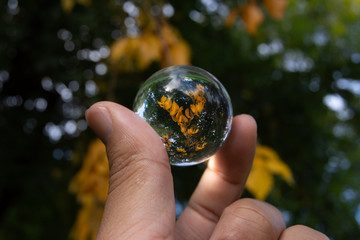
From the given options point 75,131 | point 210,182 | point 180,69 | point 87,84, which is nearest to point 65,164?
point 75,131

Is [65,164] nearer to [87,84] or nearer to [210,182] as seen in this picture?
[87,84]

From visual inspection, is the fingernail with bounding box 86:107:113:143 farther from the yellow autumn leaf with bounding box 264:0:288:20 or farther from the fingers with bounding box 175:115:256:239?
the yellow autumn leaf with bounding box 264:0:288:20

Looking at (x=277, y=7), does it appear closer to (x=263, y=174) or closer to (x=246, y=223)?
(x=263, y=174)

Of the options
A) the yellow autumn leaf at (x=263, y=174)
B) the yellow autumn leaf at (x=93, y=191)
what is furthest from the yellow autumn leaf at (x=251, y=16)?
the yellow autumn leaf at (x=93, y=191)

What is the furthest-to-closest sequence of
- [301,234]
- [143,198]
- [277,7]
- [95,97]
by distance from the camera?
[95,97], [277,7], [301,234], [143,198]

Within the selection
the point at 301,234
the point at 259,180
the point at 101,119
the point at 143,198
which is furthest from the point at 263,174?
the point at 101,119

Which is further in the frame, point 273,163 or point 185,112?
point 273,163

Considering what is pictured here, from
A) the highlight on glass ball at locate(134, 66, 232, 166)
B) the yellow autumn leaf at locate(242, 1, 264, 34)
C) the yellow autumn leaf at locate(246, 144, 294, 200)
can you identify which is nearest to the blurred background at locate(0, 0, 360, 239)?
the yellow autumn leaf at locate(242, 1, 264, 34)

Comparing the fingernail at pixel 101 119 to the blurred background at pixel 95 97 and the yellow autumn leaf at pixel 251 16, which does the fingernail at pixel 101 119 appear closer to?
the yellow autumn leaf at pixel 251 16
